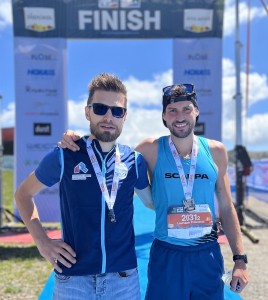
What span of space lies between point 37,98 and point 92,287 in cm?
655

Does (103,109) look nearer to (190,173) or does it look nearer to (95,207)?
(95,207)

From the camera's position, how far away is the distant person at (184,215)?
7.79ft

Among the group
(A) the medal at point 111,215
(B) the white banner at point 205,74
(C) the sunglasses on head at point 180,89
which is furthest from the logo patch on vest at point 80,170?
(B) the white banner at point 205,74

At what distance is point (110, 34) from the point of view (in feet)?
26.2

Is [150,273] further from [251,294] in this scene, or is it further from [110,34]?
[110,34]

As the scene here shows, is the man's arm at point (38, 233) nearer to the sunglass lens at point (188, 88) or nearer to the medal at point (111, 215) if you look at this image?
the medal at point (111, 215)

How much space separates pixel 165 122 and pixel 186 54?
5.94 meters

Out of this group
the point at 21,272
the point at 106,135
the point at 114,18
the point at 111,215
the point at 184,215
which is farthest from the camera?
the point at 114,18

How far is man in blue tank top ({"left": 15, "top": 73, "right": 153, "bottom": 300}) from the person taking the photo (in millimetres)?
2004

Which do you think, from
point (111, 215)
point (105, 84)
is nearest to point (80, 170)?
point (111, 215)

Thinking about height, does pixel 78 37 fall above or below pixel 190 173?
above

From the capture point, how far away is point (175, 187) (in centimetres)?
240

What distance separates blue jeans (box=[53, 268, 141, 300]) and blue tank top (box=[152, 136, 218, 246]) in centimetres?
51

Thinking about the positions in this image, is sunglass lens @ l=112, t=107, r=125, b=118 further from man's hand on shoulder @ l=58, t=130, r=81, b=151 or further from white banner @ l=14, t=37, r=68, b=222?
white banner @ l=14, t=37, r=68, b=222
